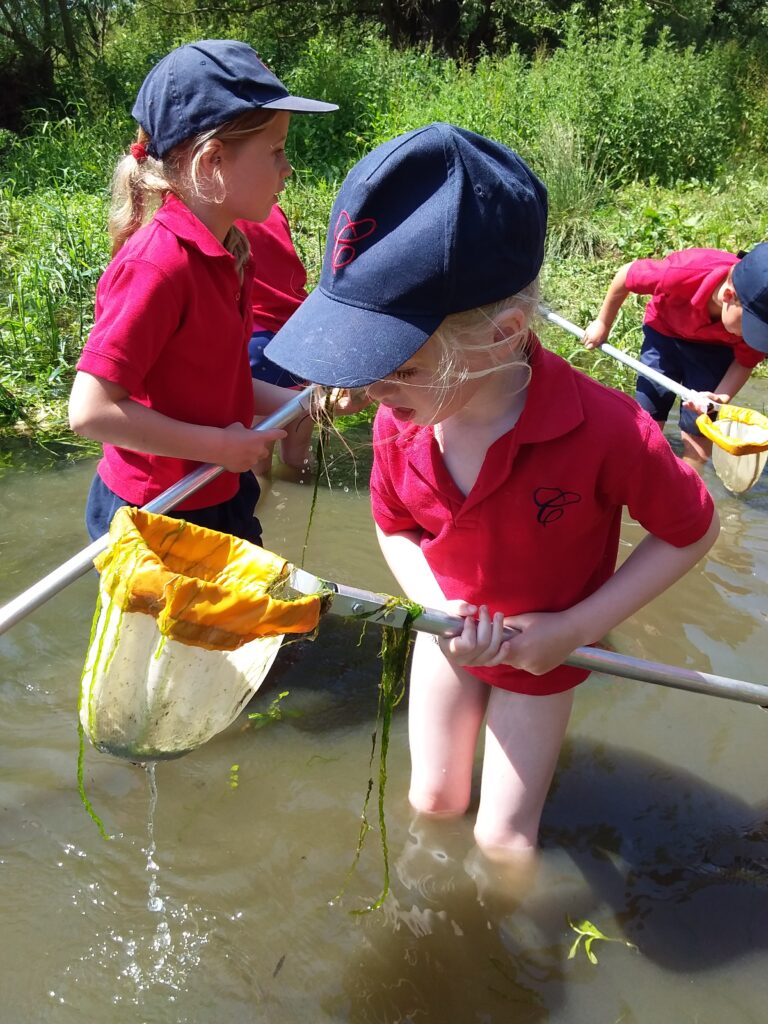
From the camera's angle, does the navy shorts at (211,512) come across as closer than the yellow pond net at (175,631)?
No

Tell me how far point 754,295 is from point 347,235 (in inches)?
105

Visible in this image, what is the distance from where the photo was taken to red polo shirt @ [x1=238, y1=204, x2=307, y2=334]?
384 centimetres

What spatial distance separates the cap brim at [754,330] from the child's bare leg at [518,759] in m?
2.19

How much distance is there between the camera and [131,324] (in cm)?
219

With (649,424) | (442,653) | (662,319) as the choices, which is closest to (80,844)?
(442,653)

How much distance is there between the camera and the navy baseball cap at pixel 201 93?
234 cm

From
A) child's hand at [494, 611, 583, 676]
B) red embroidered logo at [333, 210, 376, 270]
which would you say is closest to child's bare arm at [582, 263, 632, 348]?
child's hand at [494, 611, 583, 676]

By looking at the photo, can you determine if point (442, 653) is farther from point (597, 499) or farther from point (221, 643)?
point (221, 643)

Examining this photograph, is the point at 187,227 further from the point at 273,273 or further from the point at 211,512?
the point at 273,273

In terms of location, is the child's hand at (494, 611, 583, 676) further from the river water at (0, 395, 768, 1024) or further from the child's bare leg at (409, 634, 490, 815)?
the river water at (0, 395, 768, 1024)

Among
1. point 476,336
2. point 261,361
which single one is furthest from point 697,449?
point 476,336

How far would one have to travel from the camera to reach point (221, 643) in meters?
1.48

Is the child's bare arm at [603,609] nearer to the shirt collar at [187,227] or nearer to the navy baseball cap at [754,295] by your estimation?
the shirt collar at [187,227]

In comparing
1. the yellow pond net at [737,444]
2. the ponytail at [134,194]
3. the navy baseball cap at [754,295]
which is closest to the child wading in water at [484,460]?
the ponytail at [134,194]
